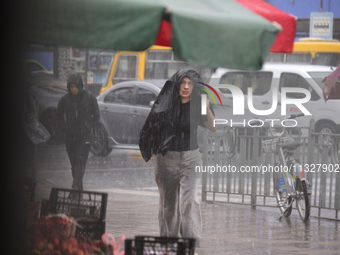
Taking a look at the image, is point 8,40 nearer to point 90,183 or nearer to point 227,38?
point 227,38

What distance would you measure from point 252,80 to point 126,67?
14.6ft

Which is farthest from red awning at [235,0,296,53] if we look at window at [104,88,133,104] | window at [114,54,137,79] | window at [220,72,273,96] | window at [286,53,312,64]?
window at [114,54,137,79]

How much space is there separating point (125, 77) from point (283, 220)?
38.5 feet

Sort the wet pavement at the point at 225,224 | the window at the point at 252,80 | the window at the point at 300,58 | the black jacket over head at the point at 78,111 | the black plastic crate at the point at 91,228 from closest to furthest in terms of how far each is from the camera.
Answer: the black plastic crate at the point at 91,228
the wet pavement at the point at 225,224
the black jacket over head at the point at 78,111
the window at the point at 252,80
the window at the point at 300,58

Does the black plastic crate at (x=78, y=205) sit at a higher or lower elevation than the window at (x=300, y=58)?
lower

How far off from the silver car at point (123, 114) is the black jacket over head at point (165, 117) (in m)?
8.87

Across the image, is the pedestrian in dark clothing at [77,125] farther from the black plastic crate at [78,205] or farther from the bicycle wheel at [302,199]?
the black plastic crate at [78,205]

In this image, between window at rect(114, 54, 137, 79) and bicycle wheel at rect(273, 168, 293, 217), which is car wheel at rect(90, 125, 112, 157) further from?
bicycle wheel at rect(273, 168, 293, 217)

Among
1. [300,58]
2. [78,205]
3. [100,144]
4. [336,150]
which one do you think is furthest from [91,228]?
[300,58]

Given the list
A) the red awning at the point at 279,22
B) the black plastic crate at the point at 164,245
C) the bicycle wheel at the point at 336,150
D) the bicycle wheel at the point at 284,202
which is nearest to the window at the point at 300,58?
the bicycle wheel at the point at 284,202

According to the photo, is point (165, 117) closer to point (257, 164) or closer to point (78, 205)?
point (78, 205)

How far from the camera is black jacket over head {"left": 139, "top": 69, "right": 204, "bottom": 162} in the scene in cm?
564

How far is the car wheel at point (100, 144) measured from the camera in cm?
1512

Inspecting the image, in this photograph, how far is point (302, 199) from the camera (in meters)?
7.88
